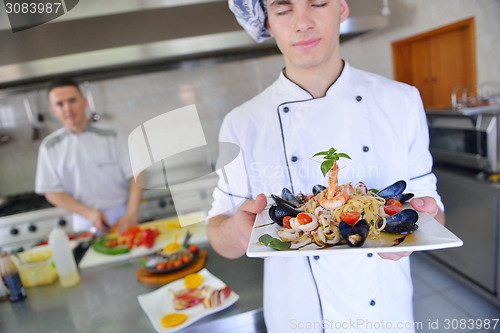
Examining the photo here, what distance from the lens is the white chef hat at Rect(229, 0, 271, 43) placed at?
804 mm

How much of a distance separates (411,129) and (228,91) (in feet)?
1.61

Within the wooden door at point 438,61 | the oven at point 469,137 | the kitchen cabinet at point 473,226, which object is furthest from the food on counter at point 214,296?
the kitchen cabinet at point 473,226

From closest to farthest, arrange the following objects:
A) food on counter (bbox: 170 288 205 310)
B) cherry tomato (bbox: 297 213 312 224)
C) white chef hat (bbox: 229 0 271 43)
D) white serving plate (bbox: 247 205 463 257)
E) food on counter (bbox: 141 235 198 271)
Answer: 1. white serving plate (bbox: 247 205 463 257)
2. cherry tomato (bbox: 297 213 312 224)
3. white chef hat (bbox: 229 0 271 43)
4. food on counter (bbox: 170 288 205 310)
5. food on counter (bbox: 141 235 198 271)

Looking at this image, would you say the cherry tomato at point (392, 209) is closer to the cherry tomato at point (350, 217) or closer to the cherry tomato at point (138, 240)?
the cherry tomato at point (350, 217)

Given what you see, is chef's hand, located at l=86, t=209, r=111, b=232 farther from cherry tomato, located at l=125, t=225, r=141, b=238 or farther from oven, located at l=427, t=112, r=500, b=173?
oven, located at l=427, t=112, r=500, b=173

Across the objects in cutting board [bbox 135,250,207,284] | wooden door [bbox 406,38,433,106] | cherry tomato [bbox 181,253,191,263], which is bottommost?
cutting board [bbox 135,250,207,284]

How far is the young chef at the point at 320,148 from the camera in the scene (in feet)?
2.65

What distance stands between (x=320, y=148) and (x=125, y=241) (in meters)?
0.77

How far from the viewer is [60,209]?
1025mm

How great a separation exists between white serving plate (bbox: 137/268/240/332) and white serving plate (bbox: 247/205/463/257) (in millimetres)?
A: 502

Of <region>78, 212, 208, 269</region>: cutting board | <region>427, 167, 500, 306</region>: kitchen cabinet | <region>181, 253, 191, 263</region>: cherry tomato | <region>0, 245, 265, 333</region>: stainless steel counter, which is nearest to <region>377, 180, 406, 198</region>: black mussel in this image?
<region>0, 245, 265, 333</region>: stainless steel counter

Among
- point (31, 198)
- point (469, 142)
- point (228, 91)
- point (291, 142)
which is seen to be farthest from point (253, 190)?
point (469, 142)

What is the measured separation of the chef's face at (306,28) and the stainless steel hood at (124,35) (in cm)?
11

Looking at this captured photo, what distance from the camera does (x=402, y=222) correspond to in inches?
23.6
